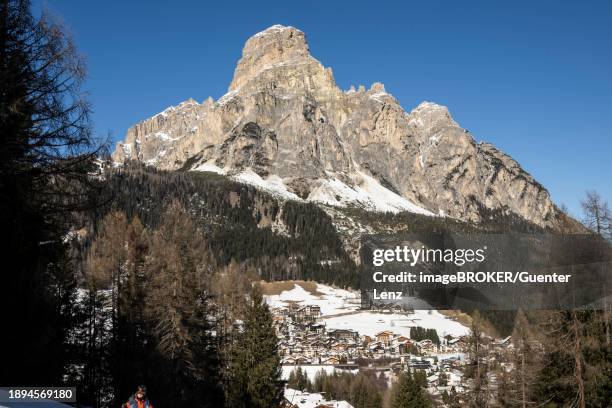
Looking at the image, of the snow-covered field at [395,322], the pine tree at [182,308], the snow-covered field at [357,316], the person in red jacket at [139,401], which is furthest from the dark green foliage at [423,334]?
the person in red jacket at [139,401]

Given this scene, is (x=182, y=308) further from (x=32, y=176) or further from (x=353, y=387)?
(x=353, y=387)

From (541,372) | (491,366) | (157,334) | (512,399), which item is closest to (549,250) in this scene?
(541,372)

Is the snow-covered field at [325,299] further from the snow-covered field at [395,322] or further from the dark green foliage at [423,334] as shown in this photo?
the dark green foliage at [423,334]

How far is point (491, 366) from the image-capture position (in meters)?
31.6

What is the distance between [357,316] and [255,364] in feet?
397

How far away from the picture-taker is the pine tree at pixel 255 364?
3039 centimetres

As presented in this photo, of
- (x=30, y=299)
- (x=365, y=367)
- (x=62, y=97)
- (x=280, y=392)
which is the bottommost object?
(x=365, y=367)

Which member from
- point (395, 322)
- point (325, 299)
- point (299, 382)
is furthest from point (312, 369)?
point (325, 299)

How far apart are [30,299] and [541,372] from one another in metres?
23.0

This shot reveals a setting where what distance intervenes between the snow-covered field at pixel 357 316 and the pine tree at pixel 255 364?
8171cm

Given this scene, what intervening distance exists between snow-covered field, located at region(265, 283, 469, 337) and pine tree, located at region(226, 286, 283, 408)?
81706 mm

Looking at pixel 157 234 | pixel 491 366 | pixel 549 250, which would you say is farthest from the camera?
pixel 491 366

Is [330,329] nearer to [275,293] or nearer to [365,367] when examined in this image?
[365,367]

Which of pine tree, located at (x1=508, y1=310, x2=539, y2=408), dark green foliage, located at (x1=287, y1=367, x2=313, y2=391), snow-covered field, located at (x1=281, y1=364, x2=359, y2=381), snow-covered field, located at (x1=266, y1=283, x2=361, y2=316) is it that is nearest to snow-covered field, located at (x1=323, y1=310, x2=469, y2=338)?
snow-covered field, located at (x1=266, y1=283, x2=361, y2=316)
